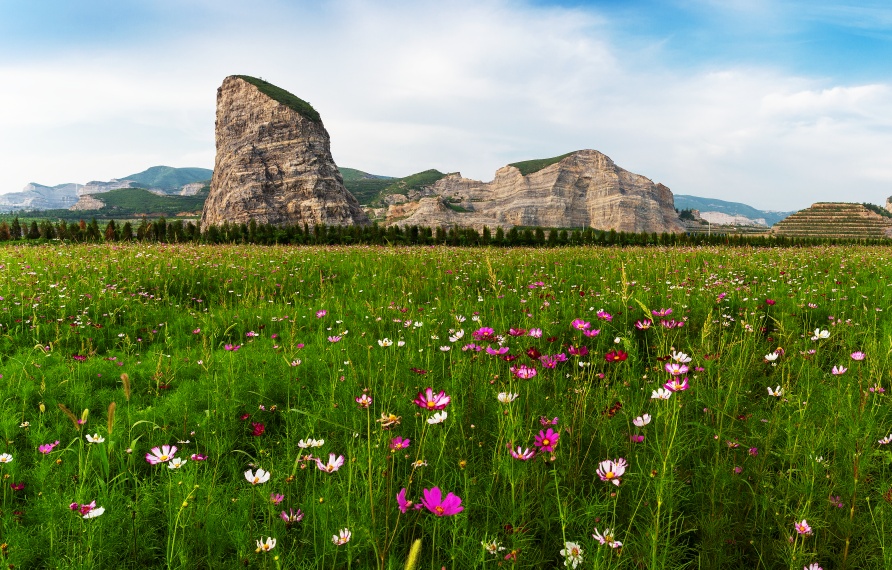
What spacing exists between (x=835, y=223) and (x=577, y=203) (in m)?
75.0

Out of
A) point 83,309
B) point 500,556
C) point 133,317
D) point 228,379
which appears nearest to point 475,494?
point 500,556

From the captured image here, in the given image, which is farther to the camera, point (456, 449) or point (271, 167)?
point (271, 167)

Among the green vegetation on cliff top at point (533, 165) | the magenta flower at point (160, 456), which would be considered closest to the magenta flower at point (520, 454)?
the magenta flower at point (160, 456)

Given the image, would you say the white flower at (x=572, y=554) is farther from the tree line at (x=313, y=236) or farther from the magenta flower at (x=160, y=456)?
the tree line at (x=313, y=236)

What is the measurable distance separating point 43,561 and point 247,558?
0.90 m

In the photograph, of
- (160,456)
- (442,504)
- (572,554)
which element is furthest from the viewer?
(160,456)

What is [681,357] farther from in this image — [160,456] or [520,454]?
[160,456]

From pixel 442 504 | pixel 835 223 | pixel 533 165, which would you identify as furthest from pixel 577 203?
pixel 442 504

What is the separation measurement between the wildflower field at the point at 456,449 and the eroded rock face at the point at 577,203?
482 feet

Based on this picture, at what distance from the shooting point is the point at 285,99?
123688 mm

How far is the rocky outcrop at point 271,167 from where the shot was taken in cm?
11350

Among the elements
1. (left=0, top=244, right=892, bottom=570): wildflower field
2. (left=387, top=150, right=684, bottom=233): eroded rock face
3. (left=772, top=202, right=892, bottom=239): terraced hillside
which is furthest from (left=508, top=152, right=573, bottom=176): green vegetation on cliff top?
(left=0, top=244, right=892, bottom=570): wildflower field

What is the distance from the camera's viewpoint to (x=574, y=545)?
1555 mm

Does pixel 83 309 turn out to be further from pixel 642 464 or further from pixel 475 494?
pixel 642 464
